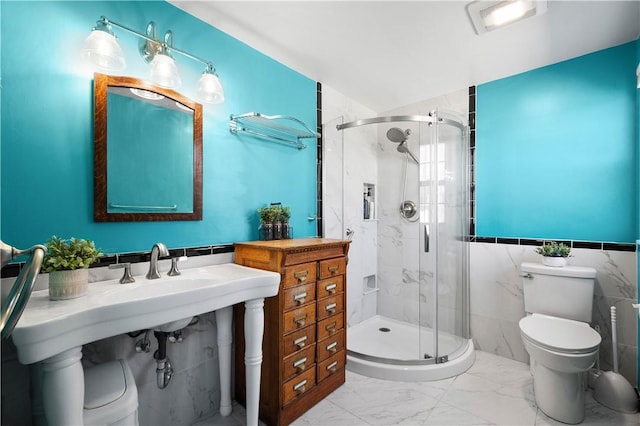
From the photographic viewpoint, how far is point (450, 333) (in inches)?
91.9

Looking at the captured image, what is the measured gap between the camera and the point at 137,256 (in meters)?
1.45

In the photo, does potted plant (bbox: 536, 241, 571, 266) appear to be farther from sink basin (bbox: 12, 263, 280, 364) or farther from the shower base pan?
sink basin (bbox: 12, 263, 280, 364)

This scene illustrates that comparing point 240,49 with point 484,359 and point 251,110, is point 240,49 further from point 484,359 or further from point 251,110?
point 484,359

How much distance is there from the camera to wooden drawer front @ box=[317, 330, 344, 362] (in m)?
1.86

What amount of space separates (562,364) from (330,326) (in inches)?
50.9

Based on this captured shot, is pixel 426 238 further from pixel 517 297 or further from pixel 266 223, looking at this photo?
pixel 266 223

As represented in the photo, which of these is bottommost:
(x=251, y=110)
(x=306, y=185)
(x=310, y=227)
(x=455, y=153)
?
(x=310, y=227)

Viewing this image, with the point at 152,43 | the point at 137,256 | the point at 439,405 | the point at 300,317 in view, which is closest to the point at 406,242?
the point at 439,405

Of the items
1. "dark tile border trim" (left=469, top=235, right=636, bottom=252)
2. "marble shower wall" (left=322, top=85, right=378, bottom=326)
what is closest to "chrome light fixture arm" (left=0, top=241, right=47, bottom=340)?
"marble shower wall" (left=322, top=85, right=378, bottom=326)

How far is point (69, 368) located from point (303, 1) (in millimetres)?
1900

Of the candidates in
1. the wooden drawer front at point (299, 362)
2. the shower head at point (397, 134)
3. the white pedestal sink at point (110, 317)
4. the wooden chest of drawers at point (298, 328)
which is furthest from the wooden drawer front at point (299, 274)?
the shower head at point (397, 134)

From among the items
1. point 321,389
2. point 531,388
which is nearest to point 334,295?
point 321,389

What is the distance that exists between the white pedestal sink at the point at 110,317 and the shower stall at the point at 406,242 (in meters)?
1.18

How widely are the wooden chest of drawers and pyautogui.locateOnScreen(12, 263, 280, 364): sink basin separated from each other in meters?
0.17
